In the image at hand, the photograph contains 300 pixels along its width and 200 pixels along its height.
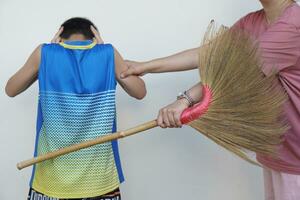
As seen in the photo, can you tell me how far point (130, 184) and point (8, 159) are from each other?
1.66ft

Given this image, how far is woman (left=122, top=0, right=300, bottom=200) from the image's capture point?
113 centimetres

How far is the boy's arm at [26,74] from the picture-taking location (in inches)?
49.7

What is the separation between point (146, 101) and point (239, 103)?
2.27 ft

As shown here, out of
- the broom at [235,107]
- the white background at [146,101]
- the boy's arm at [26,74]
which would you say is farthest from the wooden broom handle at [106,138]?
the white background at [146,101]

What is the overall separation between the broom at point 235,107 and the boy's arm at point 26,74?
23 cm

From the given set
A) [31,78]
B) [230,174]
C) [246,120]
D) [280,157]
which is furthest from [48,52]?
[230,174]

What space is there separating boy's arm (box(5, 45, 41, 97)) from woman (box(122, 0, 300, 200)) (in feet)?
0.84

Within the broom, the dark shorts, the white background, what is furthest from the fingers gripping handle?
the white background

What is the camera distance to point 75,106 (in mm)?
1241

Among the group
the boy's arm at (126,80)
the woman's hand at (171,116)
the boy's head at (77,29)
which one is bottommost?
the woman's hand at (171,116)

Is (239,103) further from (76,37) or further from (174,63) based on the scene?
(76,37)

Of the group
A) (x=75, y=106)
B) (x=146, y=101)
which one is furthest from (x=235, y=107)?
(x=146, y=101)

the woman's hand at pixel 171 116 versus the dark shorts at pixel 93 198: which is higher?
the woman's hand at pixel 171 116

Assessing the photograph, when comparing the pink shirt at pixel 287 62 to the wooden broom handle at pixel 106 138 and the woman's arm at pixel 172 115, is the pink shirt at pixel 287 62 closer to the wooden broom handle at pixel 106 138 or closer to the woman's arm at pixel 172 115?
the woman's arm at pixel 172 115
